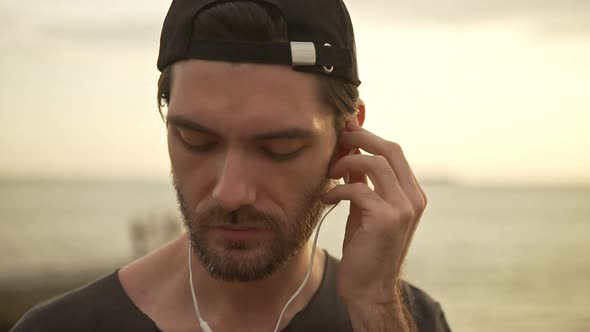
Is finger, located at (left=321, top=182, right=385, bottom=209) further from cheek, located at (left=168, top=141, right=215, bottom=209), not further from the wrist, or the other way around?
cheek, located at (left=168, top=141, right=215, bottom=209)

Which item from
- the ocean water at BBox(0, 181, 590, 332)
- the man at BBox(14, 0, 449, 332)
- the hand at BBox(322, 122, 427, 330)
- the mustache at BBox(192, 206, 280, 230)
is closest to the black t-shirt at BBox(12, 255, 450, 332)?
the man at BBox(14, 0, 449, 332)

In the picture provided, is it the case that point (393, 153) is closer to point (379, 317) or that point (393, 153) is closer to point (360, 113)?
point (360, 113)

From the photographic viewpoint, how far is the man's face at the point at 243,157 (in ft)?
7.82

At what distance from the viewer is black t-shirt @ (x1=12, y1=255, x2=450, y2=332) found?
2.64 m

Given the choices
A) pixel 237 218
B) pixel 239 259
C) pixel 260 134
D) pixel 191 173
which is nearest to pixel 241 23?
pixel 260 134

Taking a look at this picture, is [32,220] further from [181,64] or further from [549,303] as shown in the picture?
[181,64]

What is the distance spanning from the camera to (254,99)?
239cm

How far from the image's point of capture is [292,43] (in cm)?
248

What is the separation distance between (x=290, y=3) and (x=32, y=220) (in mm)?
53368

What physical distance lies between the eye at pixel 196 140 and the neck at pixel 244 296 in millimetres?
514

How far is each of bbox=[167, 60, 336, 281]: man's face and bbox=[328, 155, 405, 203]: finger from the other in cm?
15

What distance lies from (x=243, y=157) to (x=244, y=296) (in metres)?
0.63

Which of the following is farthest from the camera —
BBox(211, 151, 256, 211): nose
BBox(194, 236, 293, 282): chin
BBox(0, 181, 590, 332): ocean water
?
BBox(0, 181, 590, 332): ocean water

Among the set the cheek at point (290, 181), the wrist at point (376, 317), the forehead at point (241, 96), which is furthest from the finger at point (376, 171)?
the wrist at point (376, 317)
